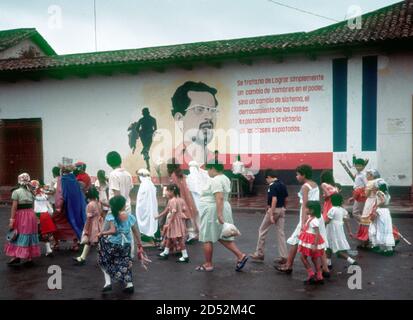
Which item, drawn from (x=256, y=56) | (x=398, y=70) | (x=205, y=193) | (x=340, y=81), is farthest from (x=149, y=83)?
(x=205, y=193)

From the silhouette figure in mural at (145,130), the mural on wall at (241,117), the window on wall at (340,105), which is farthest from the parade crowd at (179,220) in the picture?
the silhouette figure in mural at (145,130)

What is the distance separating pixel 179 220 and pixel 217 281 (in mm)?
1970

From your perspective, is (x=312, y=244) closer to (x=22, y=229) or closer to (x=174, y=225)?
(x=174, y=225)

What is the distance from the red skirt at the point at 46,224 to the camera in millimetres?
9102

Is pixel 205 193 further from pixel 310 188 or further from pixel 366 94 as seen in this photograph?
pixel 366 94

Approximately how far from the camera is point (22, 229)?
830cm

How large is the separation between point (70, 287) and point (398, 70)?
13.4 metres

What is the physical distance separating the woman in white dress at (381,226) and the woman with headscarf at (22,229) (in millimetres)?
5693

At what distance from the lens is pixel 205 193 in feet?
25.4

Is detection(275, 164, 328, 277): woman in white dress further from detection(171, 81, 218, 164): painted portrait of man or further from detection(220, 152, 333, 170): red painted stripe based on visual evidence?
detection(171, 81, 218, 164): painted portrait of man

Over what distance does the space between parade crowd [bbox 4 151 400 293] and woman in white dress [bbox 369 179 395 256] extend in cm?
2

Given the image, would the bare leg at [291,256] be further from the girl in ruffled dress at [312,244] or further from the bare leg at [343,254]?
the bare leg at [343,254]

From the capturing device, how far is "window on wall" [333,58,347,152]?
17219mm

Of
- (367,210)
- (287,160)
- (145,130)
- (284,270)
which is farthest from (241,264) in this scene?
(145,130)
